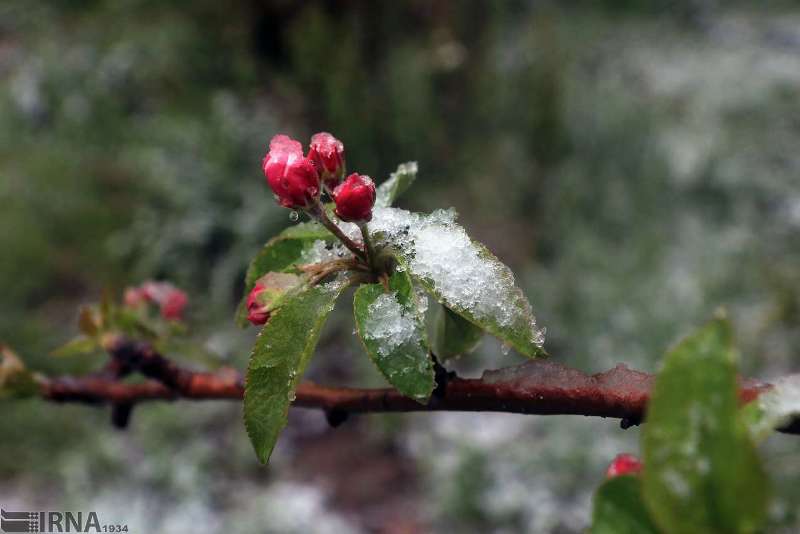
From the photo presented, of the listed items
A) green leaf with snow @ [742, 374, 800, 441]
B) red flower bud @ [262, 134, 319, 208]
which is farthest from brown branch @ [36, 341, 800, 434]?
red flower bud @ [262, 134, 319, 208]

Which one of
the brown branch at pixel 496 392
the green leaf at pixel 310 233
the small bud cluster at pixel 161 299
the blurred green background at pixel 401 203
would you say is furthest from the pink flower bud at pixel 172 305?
the blurred green background at pixel 401 203

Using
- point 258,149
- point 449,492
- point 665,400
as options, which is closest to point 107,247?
point 258,149

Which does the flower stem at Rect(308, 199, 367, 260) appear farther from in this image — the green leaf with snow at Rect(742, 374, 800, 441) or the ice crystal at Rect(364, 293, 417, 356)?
the green leaf with snow at Rect(742, 374, 800, 441)

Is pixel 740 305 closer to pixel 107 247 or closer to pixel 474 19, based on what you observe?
pixel 474 19

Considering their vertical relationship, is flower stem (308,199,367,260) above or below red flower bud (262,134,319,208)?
below

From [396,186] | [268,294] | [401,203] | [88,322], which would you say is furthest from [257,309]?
[401,203]

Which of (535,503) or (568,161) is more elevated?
(568,161)

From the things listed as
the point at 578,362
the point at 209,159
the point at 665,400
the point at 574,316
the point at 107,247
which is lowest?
the point at 665,400
